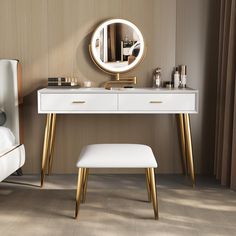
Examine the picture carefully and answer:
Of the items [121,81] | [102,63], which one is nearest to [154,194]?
[121,81]

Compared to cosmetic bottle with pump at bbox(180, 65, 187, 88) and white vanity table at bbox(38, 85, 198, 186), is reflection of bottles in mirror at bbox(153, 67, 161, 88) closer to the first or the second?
cosmetic bottle with pump at bbox(180, 65, 187, 88)

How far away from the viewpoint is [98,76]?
3.78 m

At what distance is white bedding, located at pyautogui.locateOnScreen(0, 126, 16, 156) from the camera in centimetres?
317

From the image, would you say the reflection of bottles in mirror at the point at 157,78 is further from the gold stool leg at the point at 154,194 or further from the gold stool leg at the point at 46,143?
the gold stool leg at the point at 154,194

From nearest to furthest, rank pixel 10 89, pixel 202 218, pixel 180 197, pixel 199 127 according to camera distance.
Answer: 1. pixel 202 218
2. pixel 180 197
3. pixel 10 89
4. pixel 199 127

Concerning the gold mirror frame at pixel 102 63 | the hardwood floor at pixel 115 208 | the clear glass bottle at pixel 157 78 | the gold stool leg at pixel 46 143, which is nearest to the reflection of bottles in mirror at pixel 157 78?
the clear glass bottle at pixel 157 78

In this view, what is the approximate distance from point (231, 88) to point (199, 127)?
1.90 feet

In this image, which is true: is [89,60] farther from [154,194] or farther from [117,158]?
[154,194]

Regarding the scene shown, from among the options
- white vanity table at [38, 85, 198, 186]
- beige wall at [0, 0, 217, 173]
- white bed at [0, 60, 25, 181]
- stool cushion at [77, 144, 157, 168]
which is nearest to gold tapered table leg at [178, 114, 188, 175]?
beige wall at [0, 0, 217, 173]

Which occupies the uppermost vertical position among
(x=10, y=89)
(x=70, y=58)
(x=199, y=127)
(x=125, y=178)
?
(x=70, y=58)

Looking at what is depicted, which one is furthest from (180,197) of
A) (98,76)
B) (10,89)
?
(10,89)

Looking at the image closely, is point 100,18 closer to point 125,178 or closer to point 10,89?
point 10,89

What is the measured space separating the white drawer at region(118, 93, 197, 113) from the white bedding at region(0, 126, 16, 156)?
32.0 inches

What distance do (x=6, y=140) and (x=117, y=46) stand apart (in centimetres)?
114
